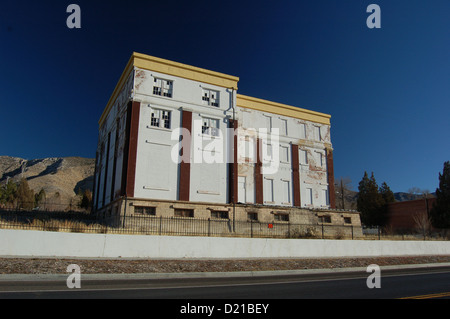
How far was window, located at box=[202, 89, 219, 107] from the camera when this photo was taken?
33.4 m

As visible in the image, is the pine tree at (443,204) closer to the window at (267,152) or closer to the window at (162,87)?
the window at (267,152)

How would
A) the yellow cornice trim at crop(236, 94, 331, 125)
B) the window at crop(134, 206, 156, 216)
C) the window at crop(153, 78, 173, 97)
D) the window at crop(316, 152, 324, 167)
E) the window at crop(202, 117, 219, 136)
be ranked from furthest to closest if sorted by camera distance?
the window at crop(316, 152, 324, 167)
the yellow cornice trim at crop(236, 94, 331, 125)
the window at crop(202, 117, 219, 136)
the window at crop(153, 78, 173, 97)
the window at crop(134, 206, 156, 216)

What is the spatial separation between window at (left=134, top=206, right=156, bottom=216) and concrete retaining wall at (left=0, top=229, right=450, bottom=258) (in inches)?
371

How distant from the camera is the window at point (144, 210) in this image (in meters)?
27.4

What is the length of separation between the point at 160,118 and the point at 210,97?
19.6ft

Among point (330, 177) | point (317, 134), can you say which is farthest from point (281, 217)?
point (317, 134)

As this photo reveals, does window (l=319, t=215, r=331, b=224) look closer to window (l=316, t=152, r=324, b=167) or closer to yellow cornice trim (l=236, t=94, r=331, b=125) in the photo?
window (l=316, t=152, r=324, b=167)

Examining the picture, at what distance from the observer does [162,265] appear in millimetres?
16406

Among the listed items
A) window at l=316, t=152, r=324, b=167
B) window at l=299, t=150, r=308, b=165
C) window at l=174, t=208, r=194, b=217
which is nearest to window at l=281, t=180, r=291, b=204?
window at l=299, t=150, r=308, b=165

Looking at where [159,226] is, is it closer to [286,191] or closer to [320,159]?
[286,191]

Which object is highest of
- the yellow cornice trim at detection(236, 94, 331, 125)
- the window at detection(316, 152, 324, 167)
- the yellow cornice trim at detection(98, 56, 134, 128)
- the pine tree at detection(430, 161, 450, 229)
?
the yellow cornice trim at detection(98, 56, 134, 128)
